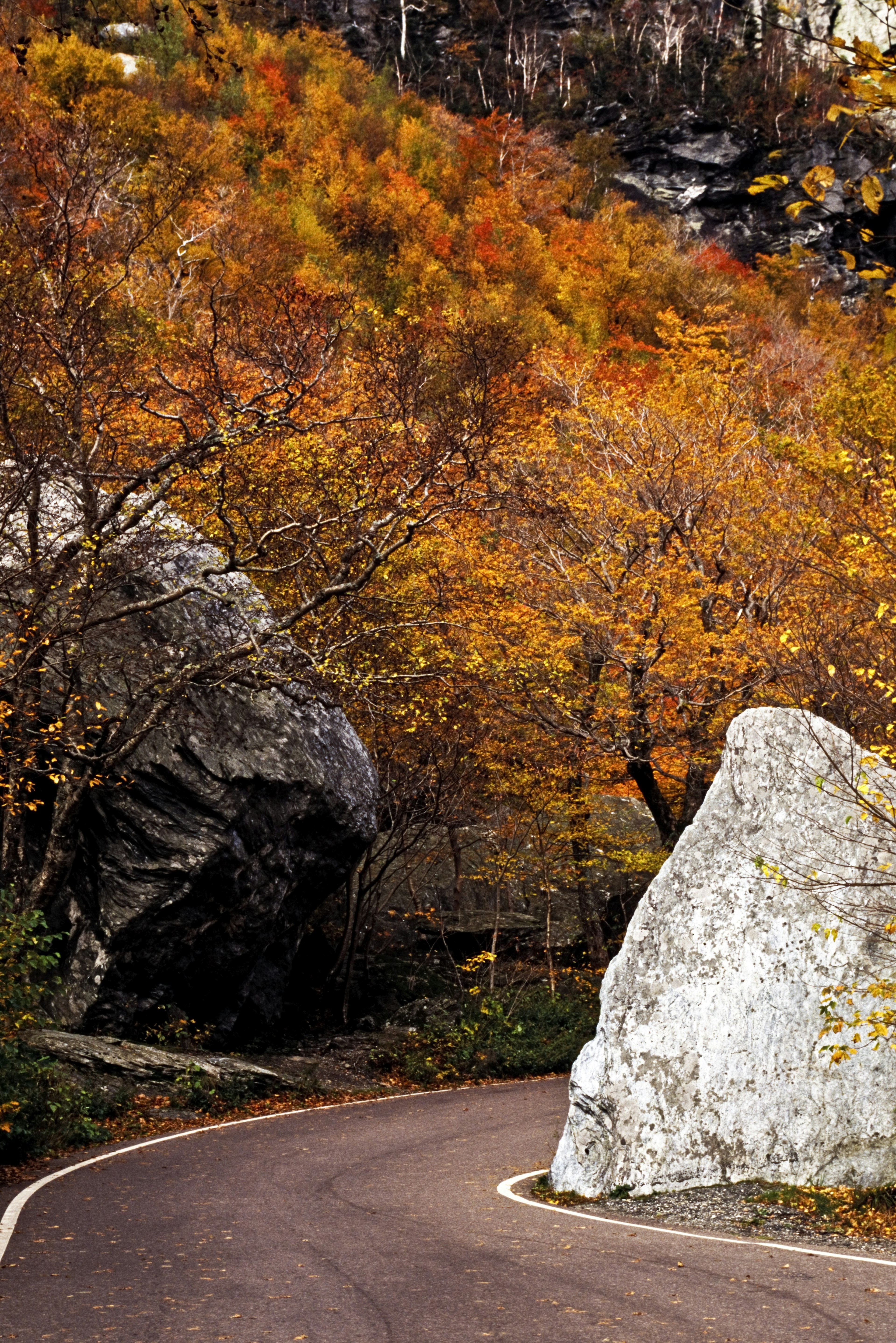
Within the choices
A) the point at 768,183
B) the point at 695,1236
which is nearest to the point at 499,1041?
the point at 695,1236

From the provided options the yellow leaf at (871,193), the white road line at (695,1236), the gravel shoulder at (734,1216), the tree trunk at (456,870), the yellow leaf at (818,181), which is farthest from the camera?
the tree trunk at (456,870)

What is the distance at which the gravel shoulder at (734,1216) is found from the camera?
32.6 ft

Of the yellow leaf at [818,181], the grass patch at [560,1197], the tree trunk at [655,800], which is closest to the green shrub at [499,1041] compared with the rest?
the tree trunk at [655,800]

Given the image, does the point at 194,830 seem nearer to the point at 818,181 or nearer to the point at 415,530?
the point at 415,530

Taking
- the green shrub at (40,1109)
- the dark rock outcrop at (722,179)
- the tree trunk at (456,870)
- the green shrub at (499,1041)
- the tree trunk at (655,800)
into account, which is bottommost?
the green shrub at (499,1041)

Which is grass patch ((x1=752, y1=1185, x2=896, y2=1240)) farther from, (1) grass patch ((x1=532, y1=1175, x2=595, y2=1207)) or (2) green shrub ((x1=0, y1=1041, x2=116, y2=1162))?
(2) green shrub ((x1=0, y1=1041, x2=116, y2=1162))

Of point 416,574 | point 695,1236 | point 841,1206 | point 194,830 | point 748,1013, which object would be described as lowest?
point 841,1206

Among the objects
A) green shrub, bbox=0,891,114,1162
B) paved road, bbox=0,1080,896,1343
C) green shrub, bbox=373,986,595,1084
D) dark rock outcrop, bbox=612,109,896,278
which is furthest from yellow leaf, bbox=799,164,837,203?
dark rock outcrop, bbox=612,109,896,278

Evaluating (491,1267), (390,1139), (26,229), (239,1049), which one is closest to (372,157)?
(26,229)

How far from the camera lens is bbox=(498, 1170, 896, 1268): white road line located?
9156 millimetres

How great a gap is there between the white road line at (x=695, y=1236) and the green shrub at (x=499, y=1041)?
10.8 metres

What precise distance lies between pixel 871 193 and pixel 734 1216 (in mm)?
10580

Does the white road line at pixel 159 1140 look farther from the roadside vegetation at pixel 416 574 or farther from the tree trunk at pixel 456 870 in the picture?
the tree trunk at pixel 456 870

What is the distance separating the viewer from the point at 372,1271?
818cm
